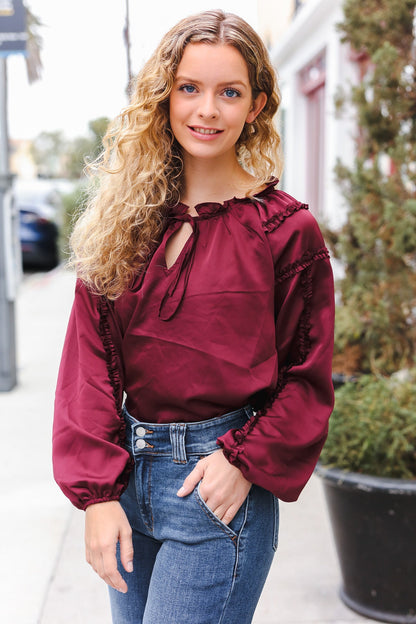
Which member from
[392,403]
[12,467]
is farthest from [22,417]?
[392,403]

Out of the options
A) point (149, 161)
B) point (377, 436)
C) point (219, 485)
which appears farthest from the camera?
point (377, 436)

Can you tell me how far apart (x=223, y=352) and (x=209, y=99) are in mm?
496

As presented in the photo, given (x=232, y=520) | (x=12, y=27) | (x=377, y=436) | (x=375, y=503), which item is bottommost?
(x=375, y=503)

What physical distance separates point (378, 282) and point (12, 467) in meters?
2.48

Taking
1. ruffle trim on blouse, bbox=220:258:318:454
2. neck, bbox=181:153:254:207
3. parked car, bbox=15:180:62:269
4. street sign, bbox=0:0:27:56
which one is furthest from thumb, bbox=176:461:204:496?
parked car, bbox=15:180:62:269

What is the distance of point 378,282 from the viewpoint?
393 cm

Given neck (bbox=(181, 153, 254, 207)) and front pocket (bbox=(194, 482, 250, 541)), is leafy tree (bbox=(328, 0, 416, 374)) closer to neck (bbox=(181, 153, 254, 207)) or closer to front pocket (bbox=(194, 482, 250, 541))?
neck (bbox=(181, 153, 254, 207))

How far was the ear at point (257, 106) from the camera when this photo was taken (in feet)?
5.12

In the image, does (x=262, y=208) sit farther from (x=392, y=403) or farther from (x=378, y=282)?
(x=378, y=282)

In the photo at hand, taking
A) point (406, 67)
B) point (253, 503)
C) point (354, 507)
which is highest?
point (406, 67)

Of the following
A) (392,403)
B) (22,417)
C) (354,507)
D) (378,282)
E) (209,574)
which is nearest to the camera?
(209,574)

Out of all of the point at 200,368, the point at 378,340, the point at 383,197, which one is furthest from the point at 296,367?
the point at 378,340

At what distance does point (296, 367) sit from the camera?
4.72 ft

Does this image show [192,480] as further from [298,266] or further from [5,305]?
[5,305]
